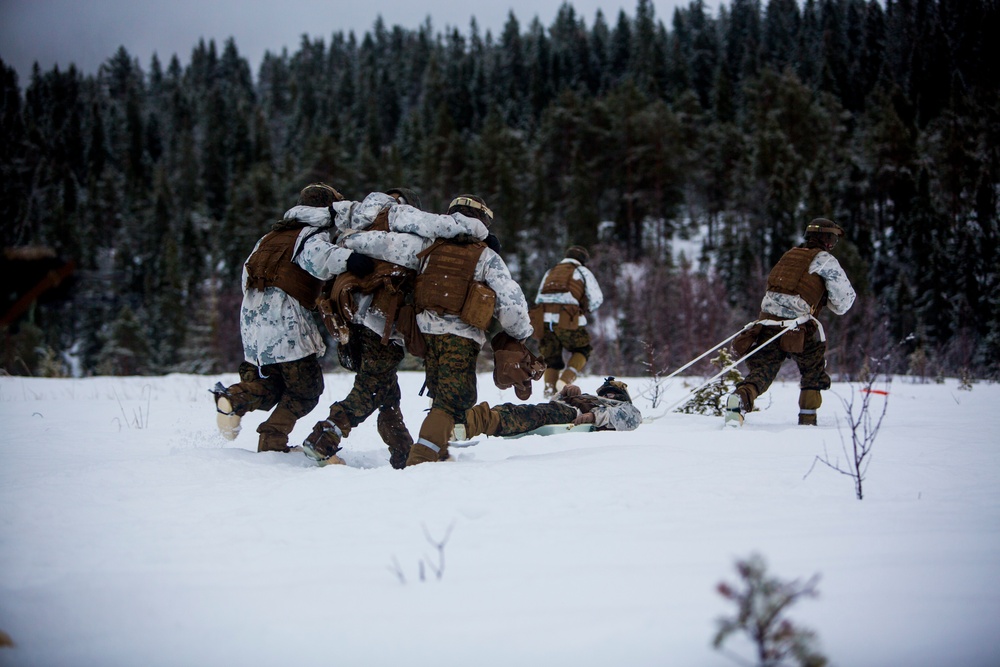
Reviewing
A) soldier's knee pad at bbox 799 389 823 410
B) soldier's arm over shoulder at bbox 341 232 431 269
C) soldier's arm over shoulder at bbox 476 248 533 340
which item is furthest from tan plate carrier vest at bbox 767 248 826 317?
soldier's arm over shoulder at bbox 341 232 431 269

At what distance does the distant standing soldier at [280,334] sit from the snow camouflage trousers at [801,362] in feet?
12.7

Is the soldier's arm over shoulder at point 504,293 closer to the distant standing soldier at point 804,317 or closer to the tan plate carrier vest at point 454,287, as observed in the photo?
the tan plate carrier vest at point 454,287

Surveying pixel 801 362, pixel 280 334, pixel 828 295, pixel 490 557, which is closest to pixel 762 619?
pixel 490 557

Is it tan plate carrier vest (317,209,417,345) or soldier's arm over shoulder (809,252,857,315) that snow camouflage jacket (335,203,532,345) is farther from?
soldier's arm over shoulder (809,252,857,315)

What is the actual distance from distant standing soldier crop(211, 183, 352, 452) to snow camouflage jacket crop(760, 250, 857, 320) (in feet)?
13.7

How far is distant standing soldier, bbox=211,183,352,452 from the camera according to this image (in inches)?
173

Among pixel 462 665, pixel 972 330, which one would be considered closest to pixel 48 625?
pixel 462 665

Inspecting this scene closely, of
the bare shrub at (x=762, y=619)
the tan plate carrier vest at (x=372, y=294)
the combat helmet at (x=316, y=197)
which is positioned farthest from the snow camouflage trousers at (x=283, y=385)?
the bare shrub at (x=762, y=619)

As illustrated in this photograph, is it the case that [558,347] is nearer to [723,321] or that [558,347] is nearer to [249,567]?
[249,567]

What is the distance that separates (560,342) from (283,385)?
15.0 ft

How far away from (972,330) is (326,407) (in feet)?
105

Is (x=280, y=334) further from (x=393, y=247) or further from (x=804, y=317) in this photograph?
(x=804, y=317)

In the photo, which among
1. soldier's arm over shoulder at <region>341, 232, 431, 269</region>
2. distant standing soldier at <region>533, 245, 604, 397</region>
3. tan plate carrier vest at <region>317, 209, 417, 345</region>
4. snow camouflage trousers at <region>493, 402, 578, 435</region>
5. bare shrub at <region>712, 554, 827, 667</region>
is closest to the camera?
bare shrub at <region>712, 554, 827, 667</region>

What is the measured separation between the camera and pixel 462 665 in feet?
5.26
